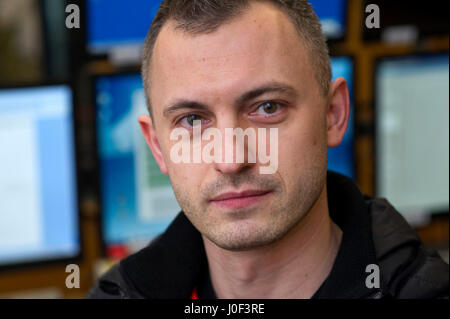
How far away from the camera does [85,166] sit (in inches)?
67.1

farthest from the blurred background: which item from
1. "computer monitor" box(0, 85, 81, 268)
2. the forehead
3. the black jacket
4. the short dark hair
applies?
the forehead

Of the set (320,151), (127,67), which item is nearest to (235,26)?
(320,151)

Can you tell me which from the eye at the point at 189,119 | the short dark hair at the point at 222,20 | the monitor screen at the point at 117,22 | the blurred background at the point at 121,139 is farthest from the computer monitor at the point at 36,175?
the eye at the point at 189,119

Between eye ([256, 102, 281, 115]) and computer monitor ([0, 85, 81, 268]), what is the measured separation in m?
0.81

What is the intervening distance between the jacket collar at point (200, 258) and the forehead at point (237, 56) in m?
0.24

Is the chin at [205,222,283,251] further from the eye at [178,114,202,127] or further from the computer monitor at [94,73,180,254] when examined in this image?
the computer monitor at [94,73,180,254]

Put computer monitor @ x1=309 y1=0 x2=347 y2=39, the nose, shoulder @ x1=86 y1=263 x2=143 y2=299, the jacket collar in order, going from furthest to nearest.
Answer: computer monitor @ x1=309 y1=0 x2=347 y2=39 → shoulder @ x1=86 y1=263 x2=143 y2=299 → the jacket collar → the nose

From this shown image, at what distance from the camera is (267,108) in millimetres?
942

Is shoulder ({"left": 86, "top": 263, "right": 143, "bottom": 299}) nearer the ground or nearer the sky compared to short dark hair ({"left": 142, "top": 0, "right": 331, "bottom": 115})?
nearer the ground

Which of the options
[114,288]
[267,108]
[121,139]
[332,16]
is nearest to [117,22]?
[121,139]

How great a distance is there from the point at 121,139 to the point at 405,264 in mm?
910

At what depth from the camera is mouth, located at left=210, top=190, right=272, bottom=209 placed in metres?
0.93

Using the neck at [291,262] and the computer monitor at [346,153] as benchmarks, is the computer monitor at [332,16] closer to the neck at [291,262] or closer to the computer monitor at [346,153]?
the computer monitor at [346,153]

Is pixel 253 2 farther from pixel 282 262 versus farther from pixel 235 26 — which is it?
pixel 282 262
